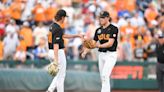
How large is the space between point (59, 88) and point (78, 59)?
7472 mm

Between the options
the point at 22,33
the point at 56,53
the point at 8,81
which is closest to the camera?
the point at 56,53

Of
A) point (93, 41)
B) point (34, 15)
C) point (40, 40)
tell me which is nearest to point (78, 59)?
point (40, 40)

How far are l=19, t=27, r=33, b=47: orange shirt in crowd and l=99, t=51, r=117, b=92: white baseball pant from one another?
7.54 metres

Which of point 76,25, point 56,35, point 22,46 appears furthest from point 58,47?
point 76,25

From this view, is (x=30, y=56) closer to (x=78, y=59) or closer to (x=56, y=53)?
(x=78, y=59)

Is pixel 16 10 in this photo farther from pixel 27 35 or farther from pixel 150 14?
pixel 150 14

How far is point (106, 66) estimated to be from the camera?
42.3 feet

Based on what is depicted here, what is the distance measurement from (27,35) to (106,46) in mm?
8312

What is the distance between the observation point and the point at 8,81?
1716 cm

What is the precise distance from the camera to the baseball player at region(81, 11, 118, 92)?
41.9ft

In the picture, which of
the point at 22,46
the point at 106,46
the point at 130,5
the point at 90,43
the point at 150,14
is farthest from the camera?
the point at 130,5

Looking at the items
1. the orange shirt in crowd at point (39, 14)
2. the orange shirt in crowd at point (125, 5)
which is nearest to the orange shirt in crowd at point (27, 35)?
the orange shirt in crowd at point (39, 14)

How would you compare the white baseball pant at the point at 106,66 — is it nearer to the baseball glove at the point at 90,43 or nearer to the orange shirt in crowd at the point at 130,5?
the baseball glove at the point at 90,43

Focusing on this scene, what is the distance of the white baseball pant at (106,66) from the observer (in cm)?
1277
